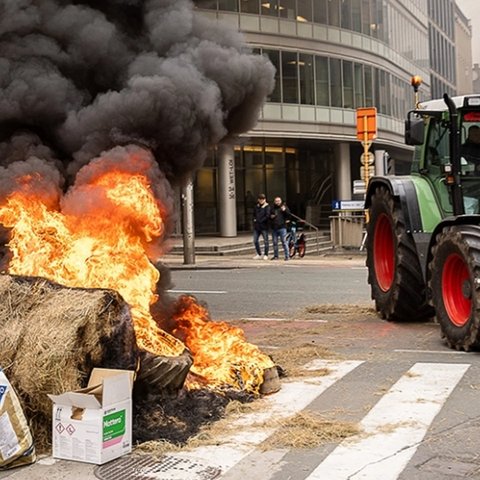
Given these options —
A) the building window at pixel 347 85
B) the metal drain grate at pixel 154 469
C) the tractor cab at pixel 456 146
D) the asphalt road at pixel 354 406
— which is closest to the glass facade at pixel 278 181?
the building window at pixel 347 85

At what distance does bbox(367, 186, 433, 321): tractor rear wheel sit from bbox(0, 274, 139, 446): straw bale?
4921mm

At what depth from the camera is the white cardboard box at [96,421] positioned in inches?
177

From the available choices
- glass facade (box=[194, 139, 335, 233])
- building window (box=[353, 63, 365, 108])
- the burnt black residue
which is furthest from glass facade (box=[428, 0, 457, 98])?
the burnt black residue

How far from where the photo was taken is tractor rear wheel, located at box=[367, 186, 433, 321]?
911 centimetres

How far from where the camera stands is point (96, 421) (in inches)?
177

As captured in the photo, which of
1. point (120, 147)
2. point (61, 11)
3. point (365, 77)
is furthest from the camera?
point (365, 77)

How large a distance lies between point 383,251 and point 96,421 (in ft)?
22.1

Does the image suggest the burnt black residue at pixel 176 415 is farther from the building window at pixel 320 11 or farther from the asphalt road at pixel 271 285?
the building window at pixel 320 11

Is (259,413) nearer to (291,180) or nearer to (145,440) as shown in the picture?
(145,440)

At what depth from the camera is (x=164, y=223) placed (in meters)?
6.71

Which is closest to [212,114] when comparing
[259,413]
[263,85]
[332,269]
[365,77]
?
[263,85]

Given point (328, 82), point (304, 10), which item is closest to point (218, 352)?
point (304, 10)

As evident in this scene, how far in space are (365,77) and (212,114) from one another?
28.6m

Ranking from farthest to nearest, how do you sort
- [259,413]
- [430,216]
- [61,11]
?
[430,216], [61,11], [259,413]
